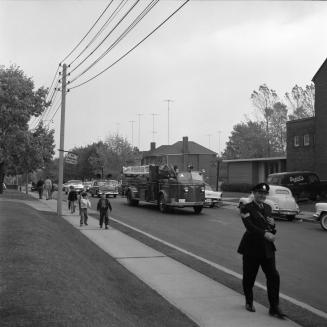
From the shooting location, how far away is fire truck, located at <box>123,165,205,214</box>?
25359 mm

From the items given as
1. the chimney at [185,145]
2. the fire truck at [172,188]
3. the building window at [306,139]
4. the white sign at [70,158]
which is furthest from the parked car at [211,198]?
the chimney at [185,145]

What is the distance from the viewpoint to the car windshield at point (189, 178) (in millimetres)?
25688

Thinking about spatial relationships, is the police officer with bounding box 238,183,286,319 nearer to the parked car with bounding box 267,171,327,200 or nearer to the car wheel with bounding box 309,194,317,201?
the parked car with bounding box 267,171,327,200

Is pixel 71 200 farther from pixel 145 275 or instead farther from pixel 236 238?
pixel 145 275

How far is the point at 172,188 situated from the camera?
25.6 m

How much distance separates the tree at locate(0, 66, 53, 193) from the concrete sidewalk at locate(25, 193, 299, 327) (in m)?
23.3

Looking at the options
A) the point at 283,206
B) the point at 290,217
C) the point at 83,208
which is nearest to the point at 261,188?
the point at 83,208

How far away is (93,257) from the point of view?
11.5m

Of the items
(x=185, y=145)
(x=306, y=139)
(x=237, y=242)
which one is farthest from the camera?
(x=185, y=145)

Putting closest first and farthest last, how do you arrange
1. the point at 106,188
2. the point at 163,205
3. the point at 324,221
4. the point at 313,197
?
the point at 324,221, the point at 163,205, the point at 313,197, the point at 106,188

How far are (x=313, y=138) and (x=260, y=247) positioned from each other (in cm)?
3269

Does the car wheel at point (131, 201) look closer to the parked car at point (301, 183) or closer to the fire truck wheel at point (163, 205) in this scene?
the fire truck wheel at point (163, 205)

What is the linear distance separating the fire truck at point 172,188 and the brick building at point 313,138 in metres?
12.4

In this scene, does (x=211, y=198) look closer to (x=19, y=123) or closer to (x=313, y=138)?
(x=313, y=138)
